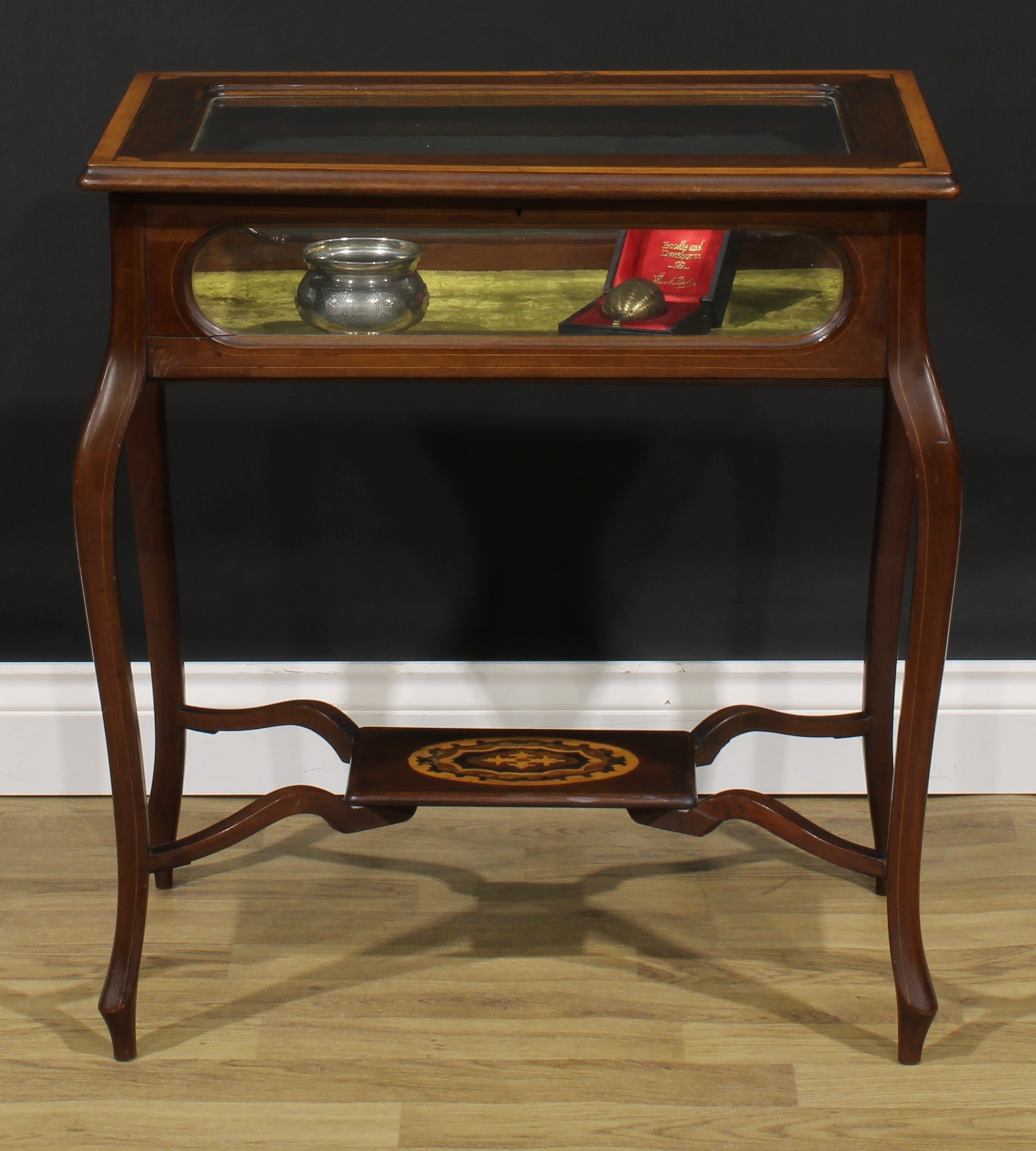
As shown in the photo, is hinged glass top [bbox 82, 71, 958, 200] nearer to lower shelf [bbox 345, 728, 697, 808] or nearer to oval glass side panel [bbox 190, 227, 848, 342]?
oval glass side panel [bbox 190, 227, 848, 342]

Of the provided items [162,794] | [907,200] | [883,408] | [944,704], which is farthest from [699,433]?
[162,794]

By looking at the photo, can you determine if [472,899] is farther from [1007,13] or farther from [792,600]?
[1007,13]

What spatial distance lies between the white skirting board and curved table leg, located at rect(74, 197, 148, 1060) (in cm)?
65

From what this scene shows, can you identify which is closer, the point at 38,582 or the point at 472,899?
the point at 472,899

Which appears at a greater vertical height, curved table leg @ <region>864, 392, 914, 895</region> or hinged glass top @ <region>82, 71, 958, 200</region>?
hinged glass top @ <region>82, 71, 958, 200</region>

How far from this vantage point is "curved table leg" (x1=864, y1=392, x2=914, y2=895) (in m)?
2.08

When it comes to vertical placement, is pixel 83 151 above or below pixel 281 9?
below

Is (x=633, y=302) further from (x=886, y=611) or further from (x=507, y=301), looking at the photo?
(x=886, y=611)

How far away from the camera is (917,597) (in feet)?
5.70

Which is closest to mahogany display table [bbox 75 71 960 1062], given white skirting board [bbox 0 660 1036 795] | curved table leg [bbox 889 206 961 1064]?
curved table leg [bbox 889 206 961 1064]

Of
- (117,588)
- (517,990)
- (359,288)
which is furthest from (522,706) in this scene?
(359,288)

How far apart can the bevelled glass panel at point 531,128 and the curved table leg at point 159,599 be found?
0.41 m

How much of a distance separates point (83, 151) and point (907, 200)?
4.53ft

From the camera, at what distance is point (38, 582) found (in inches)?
100
